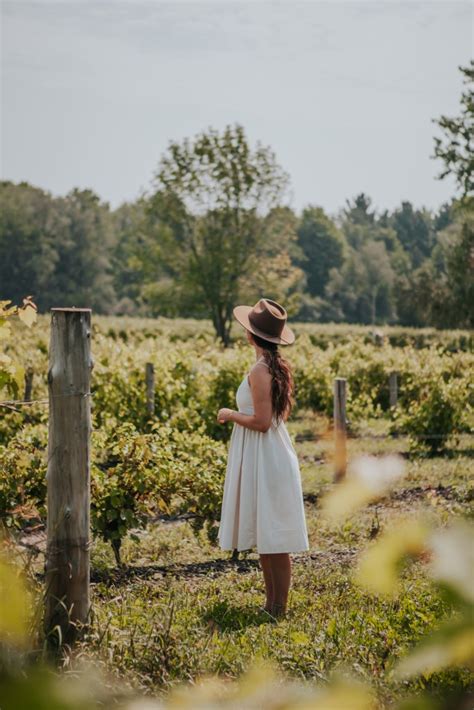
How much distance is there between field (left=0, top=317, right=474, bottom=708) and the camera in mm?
3748

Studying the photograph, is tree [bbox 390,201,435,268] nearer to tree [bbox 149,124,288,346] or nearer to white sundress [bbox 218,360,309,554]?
tree [bbox 149,124,288,346]

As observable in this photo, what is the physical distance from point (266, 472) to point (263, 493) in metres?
0.12

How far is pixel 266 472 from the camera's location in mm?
5070

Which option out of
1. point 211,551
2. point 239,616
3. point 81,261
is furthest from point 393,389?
point 81,261

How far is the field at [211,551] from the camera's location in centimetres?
375

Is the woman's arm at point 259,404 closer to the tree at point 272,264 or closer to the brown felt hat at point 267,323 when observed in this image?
the brown felt hat at point 267,323

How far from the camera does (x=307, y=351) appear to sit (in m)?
18.1

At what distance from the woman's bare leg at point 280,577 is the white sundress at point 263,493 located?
0.24 ft

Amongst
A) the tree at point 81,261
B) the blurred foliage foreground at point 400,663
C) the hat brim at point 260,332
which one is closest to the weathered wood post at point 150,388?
the hat brim at point 260,332

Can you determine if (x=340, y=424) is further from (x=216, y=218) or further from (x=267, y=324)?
(x=216, y=218)

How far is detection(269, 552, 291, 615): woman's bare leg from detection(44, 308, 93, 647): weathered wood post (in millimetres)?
1415

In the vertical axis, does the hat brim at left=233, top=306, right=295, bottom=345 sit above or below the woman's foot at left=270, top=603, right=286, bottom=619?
above

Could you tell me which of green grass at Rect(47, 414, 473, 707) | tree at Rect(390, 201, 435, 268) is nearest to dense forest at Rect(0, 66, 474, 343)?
green grass at Rect(47, 414, 473, 707)

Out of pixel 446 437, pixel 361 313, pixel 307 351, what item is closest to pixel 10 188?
pixel 361 313
